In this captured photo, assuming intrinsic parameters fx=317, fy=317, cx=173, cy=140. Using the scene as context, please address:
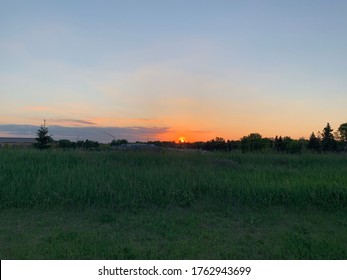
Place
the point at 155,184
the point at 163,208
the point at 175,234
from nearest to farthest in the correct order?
the point at 175,234 < the point at 163,208 < the point at 155,184

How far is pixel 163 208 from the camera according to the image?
6.71m

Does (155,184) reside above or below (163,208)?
Result: above

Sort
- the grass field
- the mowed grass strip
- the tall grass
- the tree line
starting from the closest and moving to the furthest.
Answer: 1. the mowed grass strip
2. the grass field
3. the tall grass
4. the tree line

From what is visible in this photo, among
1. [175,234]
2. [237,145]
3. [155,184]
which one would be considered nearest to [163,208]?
[155,184]

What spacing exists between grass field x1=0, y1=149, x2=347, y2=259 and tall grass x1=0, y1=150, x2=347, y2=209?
24mm

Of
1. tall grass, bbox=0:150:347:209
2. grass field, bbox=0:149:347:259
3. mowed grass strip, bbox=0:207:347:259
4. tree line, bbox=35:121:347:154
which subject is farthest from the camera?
tree line, bbox=35:121:347:154

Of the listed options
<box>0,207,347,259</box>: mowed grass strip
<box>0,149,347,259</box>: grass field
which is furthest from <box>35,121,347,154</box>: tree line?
<box>0,207,347,259</box>: mowed grass strip

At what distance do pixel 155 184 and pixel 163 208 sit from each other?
87 centimetres

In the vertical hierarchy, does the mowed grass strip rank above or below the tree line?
below

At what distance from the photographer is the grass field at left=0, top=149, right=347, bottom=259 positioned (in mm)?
4348

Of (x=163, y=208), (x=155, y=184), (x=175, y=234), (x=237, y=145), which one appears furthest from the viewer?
(x=237, y=145)

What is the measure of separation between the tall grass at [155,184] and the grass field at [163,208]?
24mm

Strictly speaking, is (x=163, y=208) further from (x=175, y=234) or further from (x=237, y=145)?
(x=237, y=145)

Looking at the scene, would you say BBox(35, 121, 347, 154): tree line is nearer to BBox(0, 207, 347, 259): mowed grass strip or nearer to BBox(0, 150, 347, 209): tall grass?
BBox(0, 150, 347, 209): tall grass
